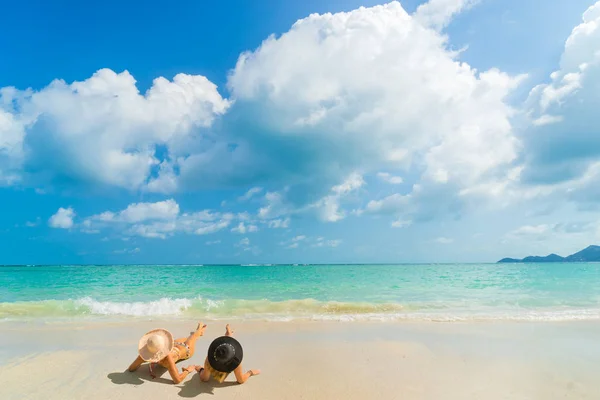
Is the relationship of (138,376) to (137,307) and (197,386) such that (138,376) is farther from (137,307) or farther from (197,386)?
(137,307)

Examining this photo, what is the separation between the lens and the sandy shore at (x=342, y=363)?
19.0ft

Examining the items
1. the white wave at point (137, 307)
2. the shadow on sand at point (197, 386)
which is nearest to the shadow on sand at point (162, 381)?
the shadow on sand at point (197, 386)

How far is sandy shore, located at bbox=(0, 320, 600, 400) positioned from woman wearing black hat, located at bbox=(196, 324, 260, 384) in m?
0.17

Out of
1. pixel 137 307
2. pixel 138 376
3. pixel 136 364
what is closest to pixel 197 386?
pixel 138 376

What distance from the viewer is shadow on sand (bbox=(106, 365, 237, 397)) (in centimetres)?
575

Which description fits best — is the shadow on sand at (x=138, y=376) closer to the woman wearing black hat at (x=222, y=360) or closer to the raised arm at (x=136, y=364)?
the raised arm at (x=136, y=364)

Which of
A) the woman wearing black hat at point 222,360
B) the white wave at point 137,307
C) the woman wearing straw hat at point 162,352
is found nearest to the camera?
the woman wearing black hat at point 222,360

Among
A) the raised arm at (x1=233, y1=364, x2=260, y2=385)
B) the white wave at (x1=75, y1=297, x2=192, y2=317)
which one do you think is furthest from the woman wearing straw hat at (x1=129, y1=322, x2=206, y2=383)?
the white wave at (x1=75, y1=297, x2=192, y2=317)

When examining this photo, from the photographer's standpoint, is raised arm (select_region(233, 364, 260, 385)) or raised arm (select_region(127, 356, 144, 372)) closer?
raised arm (select_region(233, 364, 260, 385))

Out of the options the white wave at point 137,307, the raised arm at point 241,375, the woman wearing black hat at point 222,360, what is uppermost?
the woman wearing black hat at point 222,360

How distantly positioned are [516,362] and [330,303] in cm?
1025

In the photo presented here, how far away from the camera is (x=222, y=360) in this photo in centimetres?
562

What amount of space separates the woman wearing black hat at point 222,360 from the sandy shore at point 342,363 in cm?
17

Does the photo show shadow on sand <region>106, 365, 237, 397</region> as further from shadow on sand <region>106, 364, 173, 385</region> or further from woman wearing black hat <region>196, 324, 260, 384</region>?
woman wearing black hat <region>196, 324, 260, 384</region>
